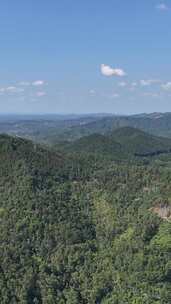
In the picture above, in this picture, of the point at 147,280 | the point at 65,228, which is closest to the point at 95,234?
the point at 65,228

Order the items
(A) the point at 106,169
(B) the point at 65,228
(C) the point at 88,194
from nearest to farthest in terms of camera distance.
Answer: (B) the point at 65,228
(C) the point at 88,194
(A) the point at 106,169

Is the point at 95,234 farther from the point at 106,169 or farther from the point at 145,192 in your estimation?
the point at 106,169

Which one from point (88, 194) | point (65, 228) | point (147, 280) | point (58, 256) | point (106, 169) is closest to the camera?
point (147, 280)

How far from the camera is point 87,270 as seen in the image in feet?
400

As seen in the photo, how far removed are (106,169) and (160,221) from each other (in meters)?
53.1

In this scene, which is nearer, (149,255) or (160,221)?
(149,255)

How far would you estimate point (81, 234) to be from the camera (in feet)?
444

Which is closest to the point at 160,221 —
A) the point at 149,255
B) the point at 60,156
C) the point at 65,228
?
the point at 149,255

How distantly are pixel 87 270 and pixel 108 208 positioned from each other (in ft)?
95.5

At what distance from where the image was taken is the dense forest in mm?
116500

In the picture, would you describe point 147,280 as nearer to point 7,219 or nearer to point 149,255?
point 149,255

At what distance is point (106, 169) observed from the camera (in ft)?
607

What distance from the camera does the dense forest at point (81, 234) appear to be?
116500 mm

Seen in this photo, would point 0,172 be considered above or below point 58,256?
above
